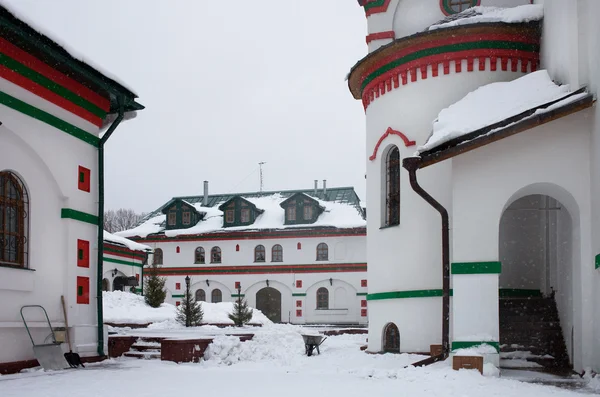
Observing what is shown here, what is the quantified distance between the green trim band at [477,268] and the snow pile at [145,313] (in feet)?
44.9

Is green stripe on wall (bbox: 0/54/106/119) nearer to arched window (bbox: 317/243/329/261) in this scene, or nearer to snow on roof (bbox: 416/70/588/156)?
snow on roof (bbox: 416/70/588/156)

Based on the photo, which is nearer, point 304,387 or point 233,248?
point 304,387

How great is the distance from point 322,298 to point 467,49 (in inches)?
1096

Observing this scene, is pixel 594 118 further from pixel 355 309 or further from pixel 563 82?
pixel 355 309

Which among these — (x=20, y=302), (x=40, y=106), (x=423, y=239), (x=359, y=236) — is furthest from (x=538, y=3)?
(x=359, y=236)

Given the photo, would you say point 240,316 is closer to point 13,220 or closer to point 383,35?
point 383,35

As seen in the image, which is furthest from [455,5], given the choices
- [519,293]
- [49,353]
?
[49,353]

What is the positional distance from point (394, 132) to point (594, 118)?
468 cm

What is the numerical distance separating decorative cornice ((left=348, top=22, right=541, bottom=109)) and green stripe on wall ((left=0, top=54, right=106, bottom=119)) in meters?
5.95

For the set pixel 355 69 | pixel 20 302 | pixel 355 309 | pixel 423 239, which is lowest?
pixel 355 309

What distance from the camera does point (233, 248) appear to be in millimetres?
40844

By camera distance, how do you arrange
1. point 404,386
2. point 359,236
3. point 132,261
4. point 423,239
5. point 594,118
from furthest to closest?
point 359,236
point 132,261
point 423,239
point 594,118
point 404,386

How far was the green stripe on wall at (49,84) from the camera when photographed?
10289 mm

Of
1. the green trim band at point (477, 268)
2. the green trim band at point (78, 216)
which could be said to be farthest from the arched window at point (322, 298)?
the green trim band at point (477, 268)
